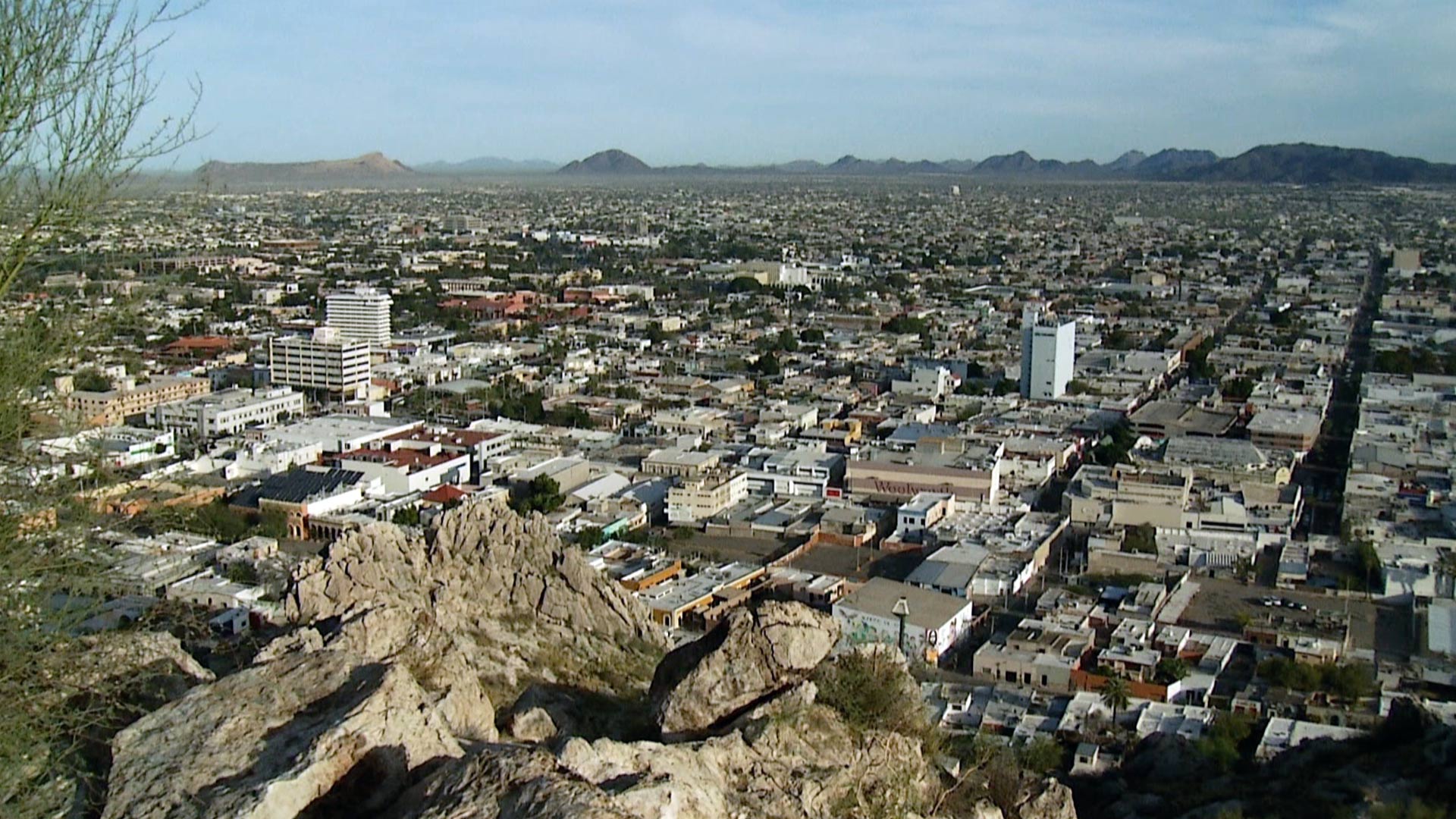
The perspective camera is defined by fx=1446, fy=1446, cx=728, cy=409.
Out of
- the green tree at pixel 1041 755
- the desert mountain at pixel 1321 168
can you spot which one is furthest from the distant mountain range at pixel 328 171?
the green tree at pixel 1041 755

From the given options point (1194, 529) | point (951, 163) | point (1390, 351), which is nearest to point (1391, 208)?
point (1390, 351)

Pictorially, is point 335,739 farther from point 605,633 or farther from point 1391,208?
point 1391,208

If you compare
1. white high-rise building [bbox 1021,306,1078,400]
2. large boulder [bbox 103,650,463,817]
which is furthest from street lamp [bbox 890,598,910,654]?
white high-rise building [bbox 1021,306,1078,400]

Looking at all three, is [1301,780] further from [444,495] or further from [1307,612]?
[444,495]

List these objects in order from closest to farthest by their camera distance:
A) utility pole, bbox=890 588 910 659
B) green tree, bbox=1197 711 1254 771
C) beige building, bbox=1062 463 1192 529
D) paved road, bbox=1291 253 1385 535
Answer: green tree, bbox=1197 711 1254 771, utility pole, bbox=890 588 910 659, beige building, bbox=1062 463 1192 529, paved road, bbox=1291 253 1385 535

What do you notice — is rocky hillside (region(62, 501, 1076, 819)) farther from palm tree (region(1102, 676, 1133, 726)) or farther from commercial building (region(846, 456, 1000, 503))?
commercial building (region(846, 456, 1000, 503))

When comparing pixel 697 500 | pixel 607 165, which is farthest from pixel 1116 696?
pixel 607 165
